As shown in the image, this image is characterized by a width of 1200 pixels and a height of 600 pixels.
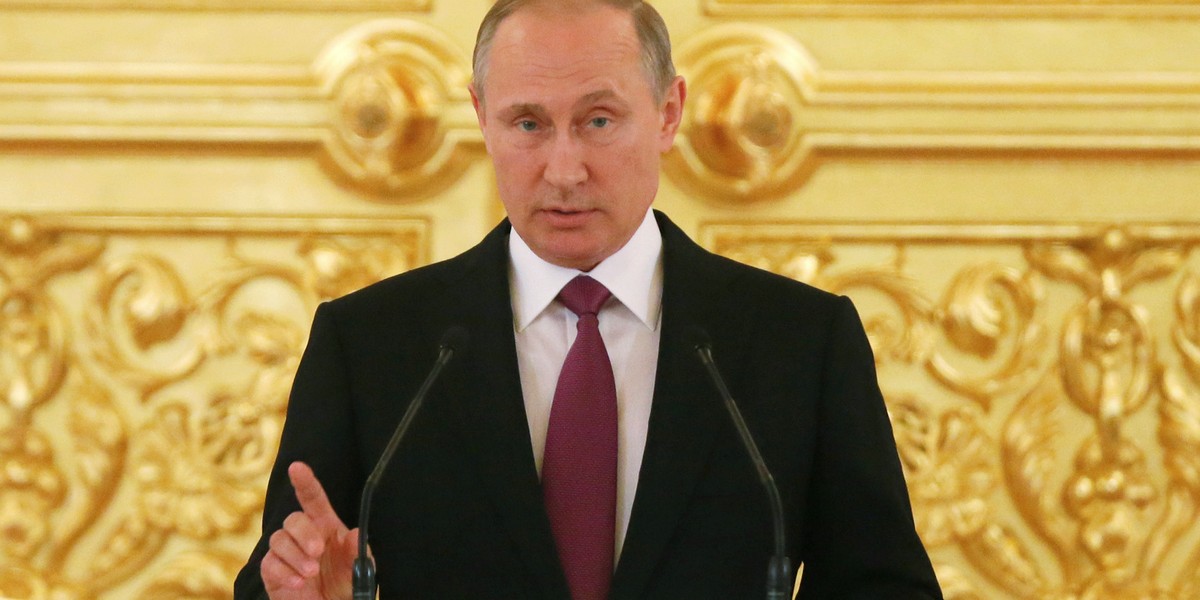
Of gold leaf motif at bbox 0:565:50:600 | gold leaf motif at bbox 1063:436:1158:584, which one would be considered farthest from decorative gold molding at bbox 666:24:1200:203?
gold leaf motif at bbox 0:565:50:600

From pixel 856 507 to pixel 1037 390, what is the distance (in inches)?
47.3

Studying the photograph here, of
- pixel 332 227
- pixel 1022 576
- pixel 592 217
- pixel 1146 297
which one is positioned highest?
pixel 332 227

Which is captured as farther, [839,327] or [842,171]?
[842,171]

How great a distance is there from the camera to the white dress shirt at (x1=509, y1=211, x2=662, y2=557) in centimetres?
145

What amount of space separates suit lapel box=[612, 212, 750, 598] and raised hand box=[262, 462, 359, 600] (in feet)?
0.81

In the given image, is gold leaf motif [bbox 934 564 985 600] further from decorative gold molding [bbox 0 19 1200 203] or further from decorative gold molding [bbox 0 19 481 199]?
decorative gold molding [bbox 0 19 481 199]

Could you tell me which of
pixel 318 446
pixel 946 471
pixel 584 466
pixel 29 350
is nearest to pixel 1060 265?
pixel 946 471

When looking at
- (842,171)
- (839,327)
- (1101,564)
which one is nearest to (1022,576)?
(1101,564)

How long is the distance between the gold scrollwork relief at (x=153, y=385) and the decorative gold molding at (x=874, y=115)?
0.54m

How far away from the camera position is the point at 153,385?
2.51 metres

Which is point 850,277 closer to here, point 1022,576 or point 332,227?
point 1022,576

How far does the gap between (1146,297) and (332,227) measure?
55.7 inches

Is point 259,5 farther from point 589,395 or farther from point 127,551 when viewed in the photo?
point 589,395

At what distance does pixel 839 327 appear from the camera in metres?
1.48
